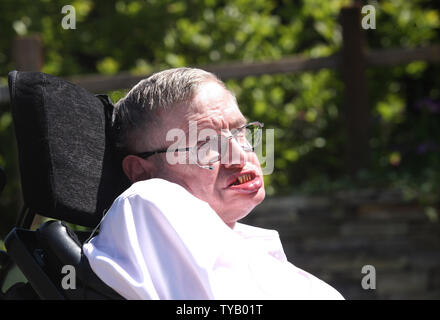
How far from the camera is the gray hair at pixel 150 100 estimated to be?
1.83 m

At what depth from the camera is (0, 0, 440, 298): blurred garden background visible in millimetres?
4641

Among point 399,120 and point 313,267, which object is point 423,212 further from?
point 399,120

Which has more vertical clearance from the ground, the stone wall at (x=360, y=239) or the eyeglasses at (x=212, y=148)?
the eyeglasses at (x=212, y=148)

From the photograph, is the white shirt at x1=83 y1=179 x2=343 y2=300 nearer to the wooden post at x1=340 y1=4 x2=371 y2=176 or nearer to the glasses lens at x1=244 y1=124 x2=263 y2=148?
the glasses lens at x1=244 y1=124 x2=263 y2=148

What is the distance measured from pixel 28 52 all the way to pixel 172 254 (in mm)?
3567

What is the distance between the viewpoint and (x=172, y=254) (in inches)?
59.4

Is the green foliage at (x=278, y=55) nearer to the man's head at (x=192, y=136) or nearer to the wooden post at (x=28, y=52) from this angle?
the wooden post at (x=28, y=52)

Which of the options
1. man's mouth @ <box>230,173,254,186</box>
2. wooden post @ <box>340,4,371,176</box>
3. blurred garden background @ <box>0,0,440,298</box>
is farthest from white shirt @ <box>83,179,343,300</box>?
wooden post @ <box>340,4,371,176</box>

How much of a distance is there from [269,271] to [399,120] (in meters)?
4.15

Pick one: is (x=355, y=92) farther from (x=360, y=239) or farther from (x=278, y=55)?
(x=360, y=239)

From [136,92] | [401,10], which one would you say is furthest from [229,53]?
[136,92]

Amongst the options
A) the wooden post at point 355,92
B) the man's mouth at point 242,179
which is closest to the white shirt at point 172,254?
the man's mouth at point 242,179

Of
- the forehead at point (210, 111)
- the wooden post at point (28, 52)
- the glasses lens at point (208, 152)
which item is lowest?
the glasses lens at point (208, 152)

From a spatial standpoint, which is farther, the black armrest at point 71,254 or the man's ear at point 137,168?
the man's ear at point 137,168
